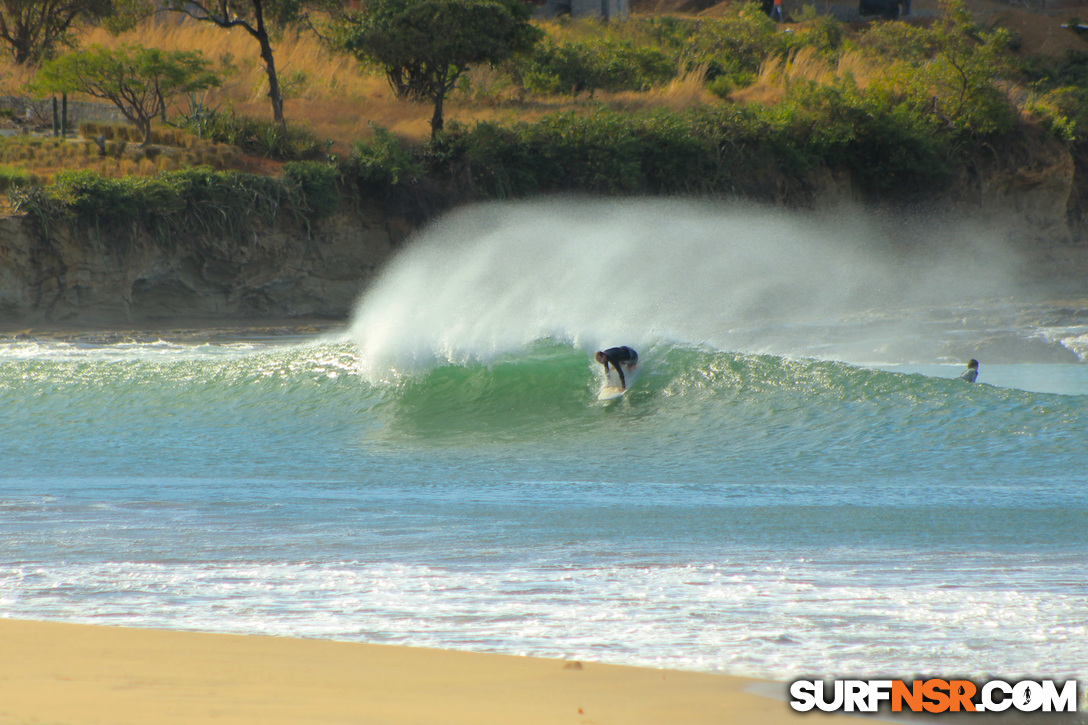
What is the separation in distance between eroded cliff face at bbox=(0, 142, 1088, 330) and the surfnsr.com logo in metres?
21.0

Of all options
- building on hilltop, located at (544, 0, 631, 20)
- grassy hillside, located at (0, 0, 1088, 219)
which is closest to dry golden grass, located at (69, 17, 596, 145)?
grassy hillside, located at (0, 0, 1088, 219)

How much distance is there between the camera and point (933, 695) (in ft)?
11.4

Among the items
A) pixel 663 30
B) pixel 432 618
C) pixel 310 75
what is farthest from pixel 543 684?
pixel 663 30

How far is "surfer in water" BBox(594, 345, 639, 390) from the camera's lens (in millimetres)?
11148

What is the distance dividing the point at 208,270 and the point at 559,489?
59.5 ft

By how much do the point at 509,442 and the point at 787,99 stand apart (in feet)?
78.6

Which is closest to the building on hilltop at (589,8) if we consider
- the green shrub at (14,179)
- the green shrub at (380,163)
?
the green shrub at (380,163)

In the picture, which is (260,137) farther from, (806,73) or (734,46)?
(734,46)

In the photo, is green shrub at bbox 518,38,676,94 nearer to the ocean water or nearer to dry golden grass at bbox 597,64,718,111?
dry golden grass at bbox 597,64,718,111

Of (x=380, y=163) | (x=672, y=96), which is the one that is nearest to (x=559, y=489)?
(x=380, y=163)

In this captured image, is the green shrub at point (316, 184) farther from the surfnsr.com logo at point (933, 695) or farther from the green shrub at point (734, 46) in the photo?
the surfnsr.com logo at point (933, 695)

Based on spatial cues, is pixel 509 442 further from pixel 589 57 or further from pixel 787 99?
pixel 589 57

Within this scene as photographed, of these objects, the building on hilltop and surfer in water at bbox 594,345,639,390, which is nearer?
surfer in water at bbox 594,345,639,390

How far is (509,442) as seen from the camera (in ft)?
32.6
